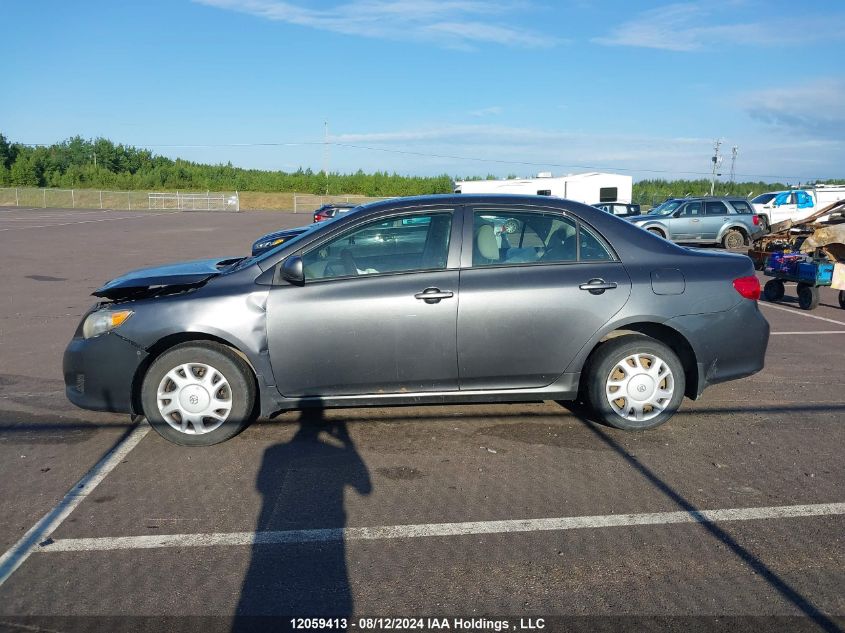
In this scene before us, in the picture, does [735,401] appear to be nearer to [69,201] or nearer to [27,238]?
[27,238]

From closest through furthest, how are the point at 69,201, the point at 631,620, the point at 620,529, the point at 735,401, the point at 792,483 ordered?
the point at 631,620
the point at 620,529
the point at 792,483
the point at 735,401
the point at 69,201

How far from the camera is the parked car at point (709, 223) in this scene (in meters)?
23.5

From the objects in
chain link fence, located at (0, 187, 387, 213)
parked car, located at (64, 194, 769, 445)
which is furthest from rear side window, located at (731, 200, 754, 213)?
chain link fence, located at (0, 187, 387, 213)

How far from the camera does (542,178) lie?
171 feet

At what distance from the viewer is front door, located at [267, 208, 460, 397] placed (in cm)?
508

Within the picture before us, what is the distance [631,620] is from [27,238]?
27828 millimetres

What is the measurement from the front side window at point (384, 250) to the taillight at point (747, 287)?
2.17m

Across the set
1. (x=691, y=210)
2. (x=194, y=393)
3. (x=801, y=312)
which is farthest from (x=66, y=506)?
(x=691, y=210)

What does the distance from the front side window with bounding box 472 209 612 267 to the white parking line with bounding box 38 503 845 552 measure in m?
1.99

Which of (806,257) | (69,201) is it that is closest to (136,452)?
(806,257)

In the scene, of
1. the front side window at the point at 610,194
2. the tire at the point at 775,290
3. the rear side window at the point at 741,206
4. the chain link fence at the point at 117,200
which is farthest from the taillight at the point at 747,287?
the chain link fence at the point at 117,200

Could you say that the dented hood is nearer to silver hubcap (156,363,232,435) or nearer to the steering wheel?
silver hubcap (156,363,232,435)

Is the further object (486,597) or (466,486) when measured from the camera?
(466,486)

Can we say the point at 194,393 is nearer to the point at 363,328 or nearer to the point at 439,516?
the point at 363,328
